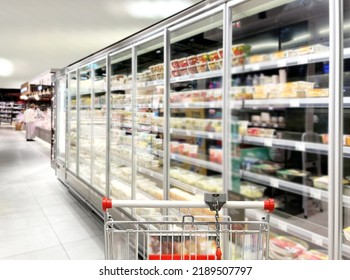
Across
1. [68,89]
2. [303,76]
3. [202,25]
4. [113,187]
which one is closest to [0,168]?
[68,89]

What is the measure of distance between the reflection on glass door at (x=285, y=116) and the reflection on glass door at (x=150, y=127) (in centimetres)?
91

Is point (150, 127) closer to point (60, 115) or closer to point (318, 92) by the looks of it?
point (318, 92)

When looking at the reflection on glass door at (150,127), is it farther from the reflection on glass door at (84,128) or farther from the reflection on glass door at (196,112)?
the reflection on glass door at (84,128)

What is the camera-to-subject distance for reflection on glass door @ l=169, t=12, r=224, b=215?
2.71 m

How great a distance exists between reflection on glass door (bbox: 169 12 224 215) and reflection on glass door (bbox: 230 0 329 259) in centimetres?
23

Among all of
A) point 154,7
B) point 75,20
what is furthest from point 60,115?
point 154,7

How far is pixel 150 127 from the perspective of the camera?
3.35m

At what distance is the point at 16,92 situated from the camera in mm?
26672

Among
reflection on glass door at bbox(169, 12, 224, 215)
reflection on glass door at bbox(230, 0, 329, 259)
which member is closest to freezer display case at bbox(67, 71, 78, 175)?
reflection on glass door at bbox(169, 12, 224, 215)

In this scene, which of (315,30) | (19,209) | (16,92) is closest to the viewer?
(315,30)

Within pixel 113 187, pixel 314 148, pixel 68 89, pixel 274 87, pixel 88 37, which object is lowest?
pixel 113 187

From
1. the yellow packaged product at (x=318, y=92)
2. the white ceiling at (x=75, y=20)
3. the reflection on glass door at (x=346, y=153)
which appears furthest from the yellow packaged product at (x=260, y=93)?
the white ceiling at (x=75, y=20)

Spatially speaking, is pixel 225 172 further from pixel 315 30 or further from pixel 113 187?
pixel 113 187

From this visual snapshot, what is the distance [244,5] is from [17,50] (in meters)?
7.08
